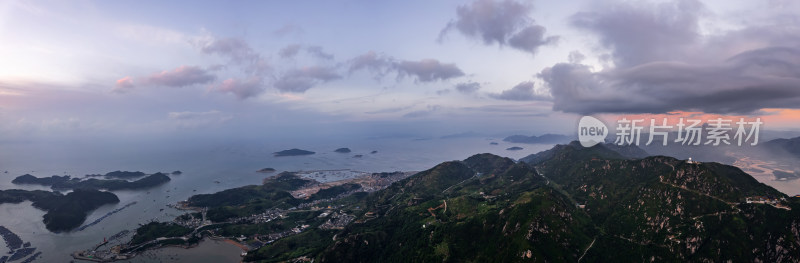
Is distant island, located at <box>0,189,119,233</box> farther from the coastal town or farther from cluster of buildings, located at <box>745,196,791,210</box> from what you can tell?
cluster of buildings, located at <box>745,196,791,210</box>

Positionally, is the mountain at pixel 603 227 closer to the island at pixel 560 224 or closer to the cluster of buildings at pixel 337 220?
the island at pixel 560 224

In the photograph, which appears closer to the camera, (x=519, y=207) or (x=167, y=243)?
(x=519, y=207)

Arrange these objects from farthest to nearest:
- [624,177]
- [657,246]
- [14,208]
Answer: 1. [14,208]
2. [624,177]
3. [657,246]

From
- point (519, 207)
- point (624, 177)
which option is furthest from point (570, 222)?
point (624, 177)

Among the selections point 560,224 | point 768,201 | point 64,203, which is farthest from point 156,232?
point 768,201

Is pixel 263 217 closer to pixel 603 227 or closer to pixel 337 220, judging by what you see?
pixel 337 220

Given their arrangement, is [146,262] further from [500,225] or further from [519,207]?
[519,207]

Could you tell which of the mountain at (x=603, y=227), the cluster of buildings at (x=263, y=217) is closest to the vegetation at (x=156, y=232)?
the cluster of buildings at (x=263, y=217)
